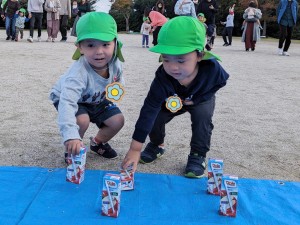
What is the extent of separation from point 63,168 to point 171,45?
1037mm

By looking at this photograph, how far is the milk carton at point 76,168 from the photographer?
229cm

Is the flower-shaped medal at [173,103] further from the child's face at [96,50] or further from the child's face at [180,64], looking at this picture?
the child's face at [96,50]

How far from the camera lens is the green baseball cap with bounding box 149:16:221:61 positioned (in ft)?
7.35

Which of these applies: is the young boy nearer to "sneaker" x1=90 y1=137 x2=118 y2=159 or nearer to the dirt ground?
"sneaker" x1=90 y1=137 x2=118 y2=159

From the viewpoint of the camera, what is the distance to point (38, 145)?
3016mm

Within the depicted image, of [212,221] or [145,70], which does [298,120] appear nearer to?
[212,221]

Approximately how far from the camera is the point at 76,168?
7.65ft

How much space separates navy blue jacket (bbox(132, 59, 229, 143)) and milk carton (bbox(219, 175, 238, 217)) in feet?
2.08

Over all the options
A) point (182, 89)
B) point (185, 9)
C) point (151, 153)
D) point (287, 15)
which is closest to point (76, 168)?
point (151, 153)

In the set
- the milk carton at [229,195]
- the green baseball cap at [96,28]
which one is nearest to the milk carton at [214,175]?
the milk carton at [229,195]

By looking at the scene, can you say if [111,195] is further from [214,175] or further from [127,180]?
[214,175]

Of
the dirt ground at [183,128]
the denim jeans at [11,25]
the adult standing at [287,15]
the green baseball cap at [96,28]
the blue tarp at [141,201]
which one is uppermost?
the adult standing at [287,15]

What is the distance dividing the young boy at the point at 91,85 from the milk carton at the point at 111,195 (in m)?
0.42

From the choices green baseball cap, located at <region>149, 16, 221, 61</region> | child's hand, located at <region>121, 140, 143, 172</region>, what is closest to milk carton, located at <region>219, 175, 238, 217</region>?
child's hand, located at <region>121, 140, 143, 172</region>
